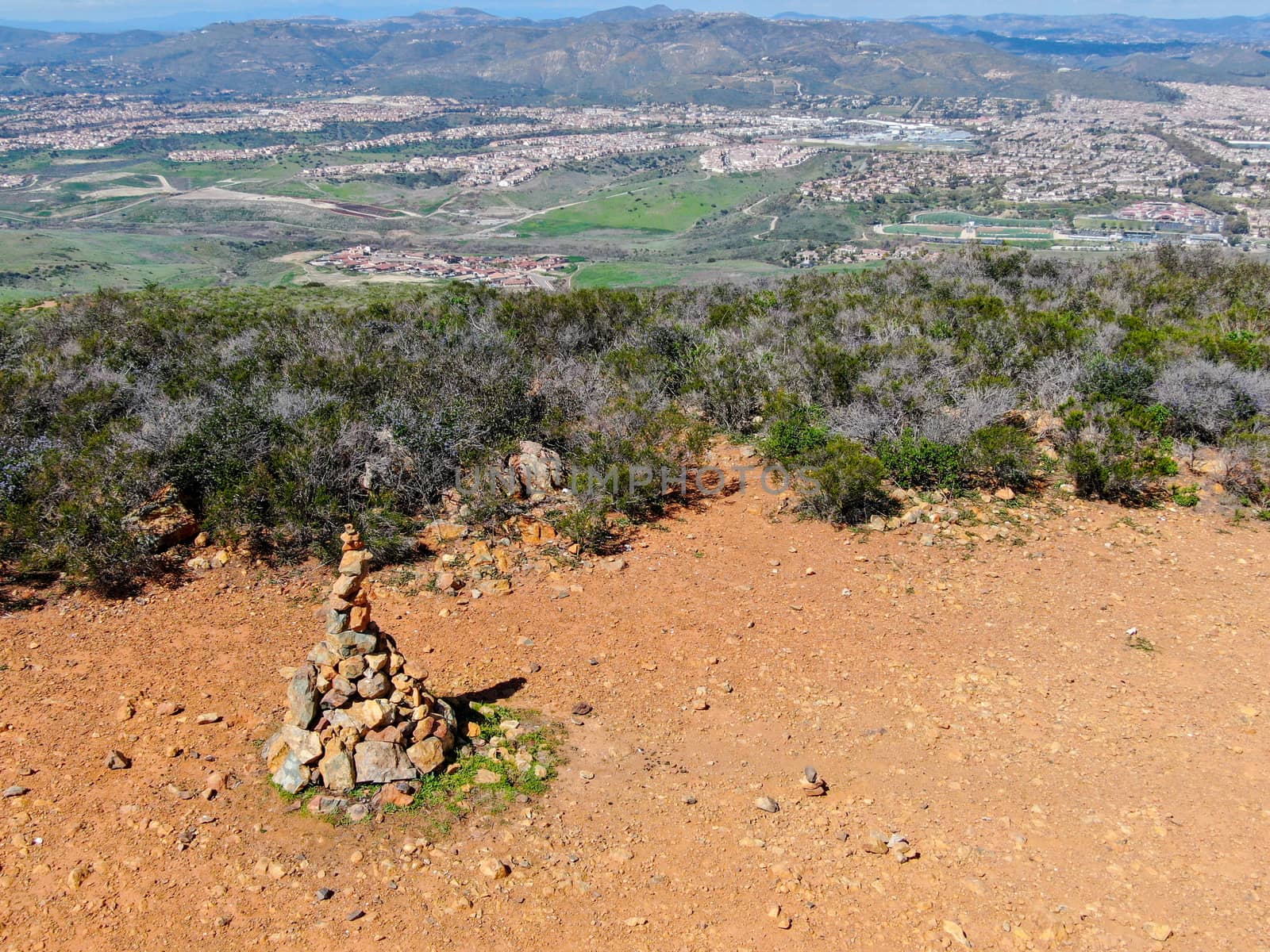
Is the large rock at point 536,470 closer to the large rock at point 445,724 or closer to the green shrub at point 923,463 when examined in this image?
the large rock at point 445,724

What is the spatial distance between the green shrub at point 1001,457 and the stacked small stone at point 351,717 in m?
7.89

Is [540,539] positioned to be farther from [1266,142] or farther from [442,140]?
[442,140]

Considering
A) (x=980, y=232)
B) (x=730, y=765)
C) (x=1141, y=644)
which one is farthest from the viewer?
(x=980, y=232)

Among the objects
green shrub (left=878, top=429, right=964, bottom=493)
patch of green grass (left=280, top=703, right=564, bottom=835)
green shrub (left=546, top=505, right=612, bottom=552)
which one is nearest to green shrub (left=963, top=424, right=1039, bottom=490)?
green shrub (left=878, top=429, right=964, bottom=493)

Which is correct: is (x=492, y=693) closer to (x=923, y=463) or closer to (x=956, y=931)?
(x=956, y=931)

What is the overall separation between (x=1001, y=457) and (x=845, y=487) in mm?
2387

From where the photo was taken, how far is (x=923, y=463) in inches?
401

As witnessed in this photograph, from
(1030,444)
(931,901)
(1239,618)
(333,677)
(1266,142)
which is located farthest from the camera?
(1266,142)

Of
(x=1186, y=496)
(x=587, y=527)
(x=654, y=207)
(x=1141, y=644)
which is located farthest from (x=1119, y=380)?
(x=654, y=207)

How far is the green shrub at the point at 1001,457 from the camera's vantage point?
996 centimetres

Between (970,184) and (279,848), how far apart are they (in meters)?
91.2

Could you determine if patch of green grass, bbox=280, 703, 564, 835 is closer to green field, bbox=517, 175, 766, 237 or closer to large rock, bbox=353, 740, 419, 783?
large rock, bbox=353, 740, 419, 783

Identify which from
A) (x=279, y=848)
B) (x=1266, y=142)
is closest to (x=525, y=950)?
(x=279, y=848)

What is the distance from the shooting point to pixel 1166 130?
113375 mm
